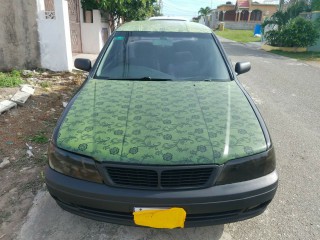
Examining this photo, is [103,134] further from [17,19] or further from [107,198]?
[17,19]

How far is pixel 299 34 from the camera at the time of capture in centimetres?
1703

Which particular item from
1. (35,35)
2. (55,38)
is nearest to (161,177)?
(55,38)

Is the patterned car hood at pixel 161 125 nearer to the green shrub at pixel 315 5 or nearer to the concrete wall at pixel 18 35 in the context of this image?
the concrete wall at pixel 18 35

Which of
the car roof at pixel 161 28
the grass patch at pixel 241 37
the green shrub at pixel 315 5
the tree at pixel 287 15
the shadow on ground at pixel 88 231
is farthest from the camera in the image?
the grass patch at pixel 241 37

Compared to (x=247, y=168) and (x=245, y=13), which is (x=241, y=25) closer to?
(x=245, y=13)

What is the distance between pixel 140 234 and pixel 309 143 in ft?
10.0

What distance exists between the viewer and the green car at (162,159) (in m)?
1.90

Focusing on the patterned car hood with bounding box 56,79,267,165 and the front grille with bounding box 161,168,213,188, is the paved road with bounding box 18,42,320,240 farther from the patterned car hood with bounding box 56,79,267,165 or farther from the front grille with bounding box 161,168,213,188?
the patterned car hood with bounding box 56,79,267,165

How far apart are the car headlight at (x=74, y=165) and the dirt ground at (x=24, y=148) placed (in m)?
0.82

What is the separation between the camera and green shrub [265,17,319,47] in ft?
55.5

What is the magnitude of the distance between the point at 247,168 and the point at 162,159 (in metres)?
0.63

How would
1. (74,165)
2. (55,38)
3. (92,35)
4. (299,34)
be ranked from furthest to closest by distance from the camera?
(299,34) → (92,35) → (55,38) → (74,165)

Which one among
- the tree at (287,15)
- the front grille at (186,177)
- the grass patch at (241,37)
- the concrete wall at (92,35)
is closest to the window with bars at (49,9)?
the concrete wall at (92,35)

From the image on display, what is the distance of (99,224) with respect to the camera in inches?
96.4
